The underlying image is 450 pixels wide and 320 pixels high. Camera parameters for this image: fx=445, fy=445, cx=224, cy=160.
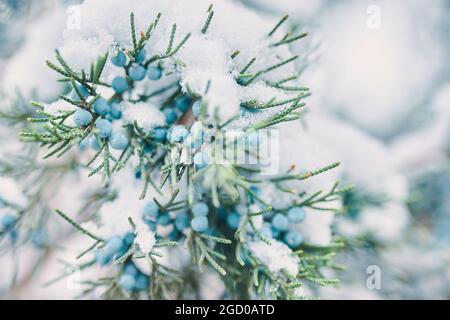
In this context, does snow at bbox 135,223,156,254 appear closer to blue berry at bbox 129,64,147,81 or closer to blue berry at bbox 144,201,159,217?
blue berry at bbox 144,201,159,217

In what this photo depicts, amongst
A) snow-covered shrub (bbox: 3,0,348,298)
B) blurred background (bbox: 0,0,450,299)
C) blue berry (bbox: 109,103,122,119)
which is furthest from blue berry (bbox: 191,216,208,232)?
blurred background (bbox: 0,0,450,299)

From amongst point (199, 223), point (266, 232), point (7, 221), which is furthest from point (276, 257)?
point (7, 221)

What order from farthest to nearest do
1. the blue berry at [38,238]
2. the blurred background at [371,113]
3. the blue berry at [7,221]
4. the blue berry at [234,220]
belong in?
the blurred background at [371,113], the blue berry at [38,238], the blue berry at [7,221], the blue berry at [234,220]

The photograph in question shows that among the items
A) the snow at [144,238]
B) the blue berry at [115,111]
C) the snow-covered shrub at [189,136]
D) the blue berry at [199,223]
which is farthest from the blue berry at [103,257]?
the blue berry at [115,111]

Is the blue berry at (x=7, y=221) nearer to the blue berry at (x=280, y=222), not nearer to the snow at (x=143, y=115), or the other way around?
the snow at (x=143, y=115)

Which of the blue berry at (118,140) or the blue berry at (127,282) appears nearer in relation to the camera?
the blue berry at (118,140)

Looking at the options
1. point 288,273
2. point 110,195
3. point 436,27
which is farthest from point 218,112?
point 436,27

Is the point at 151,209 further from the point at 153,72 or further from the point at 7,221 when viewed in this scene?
the point at 7,221
